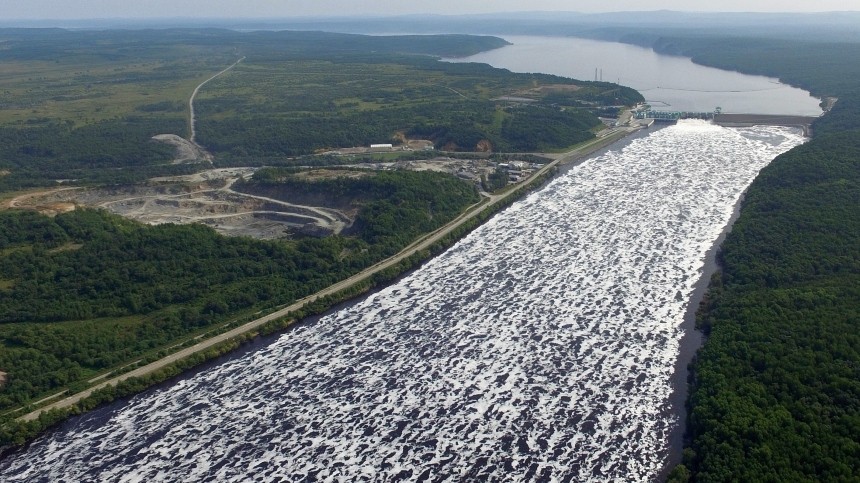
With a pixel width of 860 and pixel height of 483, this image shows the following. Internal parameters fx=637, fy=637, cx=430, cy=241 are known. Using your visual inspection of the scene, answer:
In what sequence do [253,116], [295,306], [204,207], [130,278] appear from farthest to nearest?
[253,116], [204,207], [130,278], [295,306]

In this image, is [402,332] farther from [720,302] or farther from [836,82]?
[836,82]

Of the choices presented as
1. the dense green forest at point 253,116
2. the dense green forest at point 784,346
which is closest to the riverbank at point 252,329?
the dense green forest at point 784,346


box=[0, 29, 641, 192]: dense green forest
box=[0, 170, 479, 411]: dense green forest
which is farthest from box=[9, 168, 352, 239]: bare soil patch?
box=[0, 29, 641, 192]: dense green forest

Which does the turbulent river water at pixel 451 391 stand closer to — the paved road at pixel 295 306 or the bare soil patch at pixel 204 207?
the paved road at pixel 295 306

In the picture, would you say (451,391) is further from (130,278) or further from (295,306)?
(130,278)

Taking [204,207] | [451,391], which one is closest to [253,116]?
[204,207]
